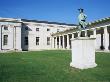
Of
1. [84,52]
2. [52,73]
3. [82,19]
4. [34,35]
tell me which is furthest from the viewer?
[34,35]

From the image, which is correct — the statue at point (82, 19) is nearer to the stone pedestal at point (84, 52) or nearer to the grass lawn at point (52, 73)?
the stone pedestal at point (84, 52)

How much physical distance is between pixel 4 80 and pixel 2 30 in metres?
41.9

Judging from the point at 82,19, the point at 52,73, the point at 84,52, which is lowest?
the point at 52,73

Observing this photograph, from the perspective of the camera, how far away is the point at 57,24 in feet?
198

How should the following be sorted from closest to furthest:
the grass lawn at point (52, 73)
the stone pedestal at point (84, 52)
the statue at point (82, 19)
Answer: the grass lawn at point (52, 73), the stone pedestal at point (84, 52), the statue at point (82, 19)

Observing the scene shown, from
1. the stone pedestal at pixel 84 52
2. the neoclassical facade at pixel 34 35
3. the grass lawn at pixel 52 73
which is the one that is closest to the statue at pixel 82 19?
the stone pedestal at pixel 84 52

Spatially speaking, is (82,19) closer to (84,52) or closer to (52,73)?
(84,52)

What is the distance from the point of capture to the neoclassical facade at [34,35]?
1919 inches

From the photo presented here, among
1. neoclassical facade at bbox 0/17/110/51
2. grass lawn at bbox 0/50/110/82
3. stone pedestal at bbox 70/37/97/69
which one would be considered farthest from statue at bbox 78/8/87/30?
neoclassical facade at bbox 0/17/110/51

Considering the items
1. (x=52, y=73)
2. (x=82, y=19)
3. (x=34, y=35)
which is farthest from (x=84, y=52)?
(x=34, y=35)

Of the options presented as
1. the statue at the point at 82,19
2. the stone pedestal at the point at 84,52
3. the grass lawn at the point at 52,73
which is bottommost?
the grass lawn at the point at 52,73

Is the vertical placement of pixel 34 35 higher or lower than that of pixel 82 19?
higher

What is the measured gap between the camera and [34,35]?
56438 millimetres

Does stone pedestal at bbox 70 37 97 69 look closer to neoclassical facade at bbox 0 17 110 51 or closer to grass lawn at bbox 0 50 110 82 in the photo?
grass lawn at bbox 0 50 110 82
